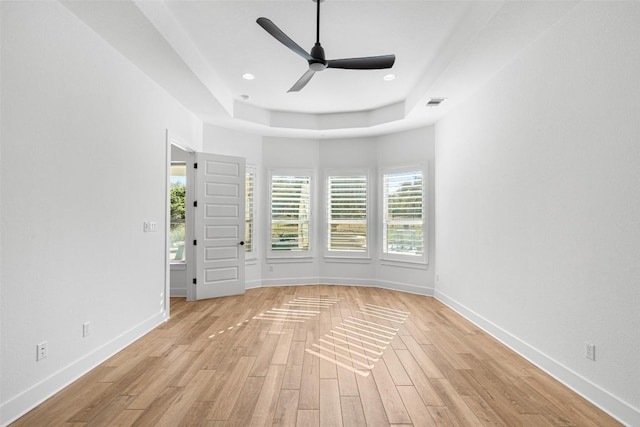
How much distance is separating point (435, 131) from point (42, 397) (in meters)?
5.50

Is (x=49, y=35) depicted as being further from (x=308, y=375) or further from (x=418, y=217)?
(x=418, y=217)

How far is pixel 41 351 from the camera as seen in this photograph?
2.23 metres

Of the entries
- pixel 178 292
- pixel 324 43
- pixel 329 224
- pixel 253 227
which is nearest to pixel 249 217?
pixel 253 227

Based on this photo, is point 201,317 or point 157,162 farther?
point 201,317

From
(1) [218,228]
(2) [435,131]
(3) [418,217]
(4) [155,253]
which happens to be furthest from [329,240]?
(4) [155,253]

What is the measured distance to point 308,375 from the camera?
2617mm

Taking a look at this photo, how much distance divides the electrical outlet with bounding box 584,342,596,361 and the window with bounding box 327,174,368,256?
3.87 m

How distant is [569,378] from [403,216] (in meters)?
3.41

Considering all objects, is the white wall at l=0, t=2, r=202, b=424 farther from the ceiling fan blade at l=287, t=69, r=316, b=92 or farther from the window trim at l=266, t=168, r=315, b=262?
the window trim at l=266, t=168, r=315, b=262

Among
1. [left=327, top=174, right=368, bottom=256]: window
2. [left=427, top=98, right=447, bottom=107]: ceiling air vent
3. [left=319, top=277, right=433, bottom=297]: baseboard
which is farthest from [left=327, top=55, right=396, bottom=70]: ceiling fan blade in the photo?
[left=319, top=277, right=433, bottom=297]: baseboard

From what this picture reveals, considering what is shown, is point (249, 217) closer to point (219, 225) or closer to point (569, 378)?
point (219, 225)

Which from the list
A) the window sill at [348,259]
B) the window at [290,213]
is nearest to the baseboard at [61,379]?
the window at [290,213]

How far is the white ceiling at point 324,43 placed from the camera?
8.50 feet

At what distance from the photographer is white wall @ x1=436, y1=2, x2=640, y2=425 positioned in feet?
6.70
